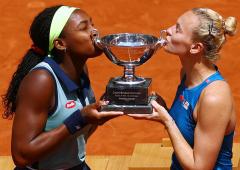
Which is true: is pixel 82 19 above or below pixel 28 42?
above

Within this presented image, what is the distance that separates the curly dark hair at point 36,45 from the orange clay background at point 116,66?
10.7ft

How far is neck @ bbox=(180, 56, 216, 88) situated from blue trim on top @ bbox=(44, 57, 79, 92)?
65cm

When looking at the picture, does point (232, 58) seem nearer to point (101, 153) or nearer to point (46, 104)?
point (101, 153)

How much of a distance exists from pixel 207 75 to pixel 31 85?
967 mm

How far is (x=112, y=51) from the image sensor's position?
147 inches

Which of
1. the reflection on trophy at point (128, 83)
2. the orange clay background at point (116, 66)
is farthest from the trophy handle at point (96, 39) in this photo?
the orange clay background at point (116, 66)

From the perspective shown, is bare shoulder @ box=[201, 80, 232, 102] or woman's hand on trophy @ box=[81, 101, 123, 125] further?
woman's hand on trophy @ box=[81, 101, 123, 125]

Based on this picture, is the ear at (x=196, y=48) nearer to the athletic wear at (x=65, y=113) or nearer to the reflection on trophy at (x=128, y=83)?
the reflection on trophy at (x=128, y=83)

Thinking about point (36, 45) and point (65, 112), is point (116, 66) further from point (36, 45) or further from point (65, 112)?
point (65, 112)

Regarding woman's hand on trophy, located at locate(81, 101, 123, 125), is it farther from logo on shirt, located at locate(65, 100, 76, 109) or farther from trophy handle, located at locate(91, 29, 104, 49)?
trophy handle, located at locate(91, 29, 104, 49)

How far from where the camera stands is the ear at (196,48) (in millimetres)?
3509

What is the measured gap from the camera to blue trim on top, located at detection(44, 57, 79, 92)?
365 cm

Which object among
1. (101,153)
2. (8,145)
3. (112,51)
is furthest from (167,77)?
(112,51)

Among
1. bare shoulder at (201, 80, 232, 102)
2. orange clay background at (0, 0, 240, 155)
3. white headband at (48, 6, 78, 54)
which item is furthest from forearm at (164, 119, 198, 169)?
orange clay background at (0, 0, 240, 155)
